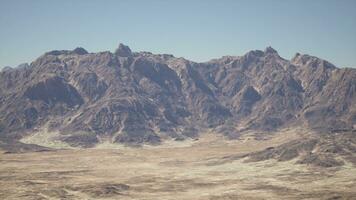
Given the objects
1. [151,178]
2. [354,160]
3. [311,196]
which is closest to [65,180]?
[151,178]

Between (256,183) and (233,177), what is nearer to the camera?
(256,183)

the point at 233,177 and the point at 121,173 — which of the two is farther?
the point at 121,173

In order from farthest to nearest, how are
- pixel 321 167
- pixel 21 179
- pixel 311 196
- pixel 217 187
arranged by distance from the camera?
pixel 321 167, pixel 21 179, pixel 217 187, pixel 311 196

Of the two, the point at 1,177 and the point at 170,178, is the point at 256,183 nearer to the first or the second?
the point at 170,178

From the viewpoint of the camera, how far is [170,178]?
184375 millimetres

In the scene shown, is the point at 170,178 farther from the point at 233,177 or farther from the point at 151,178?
the point at 233,177

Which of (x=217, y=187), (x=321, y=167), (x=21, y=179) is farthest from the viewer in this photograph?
(x=321, y=167)

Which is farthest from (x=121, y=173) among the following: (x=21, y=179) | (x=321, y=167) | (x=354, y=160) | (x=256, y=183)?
(x=354, y=160)

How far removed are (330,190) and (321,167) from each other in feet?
130

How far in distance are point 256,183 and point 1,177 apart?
3570 inches

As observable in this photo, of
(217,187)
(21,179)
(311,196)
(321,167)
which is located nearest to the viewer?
(311,196)

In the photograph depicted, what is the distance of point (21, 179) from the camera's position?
17650cm

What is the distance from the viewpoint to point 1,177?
17912 centimetres

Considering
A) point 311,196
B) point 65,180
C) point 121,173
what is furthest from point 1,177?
point 311,196
